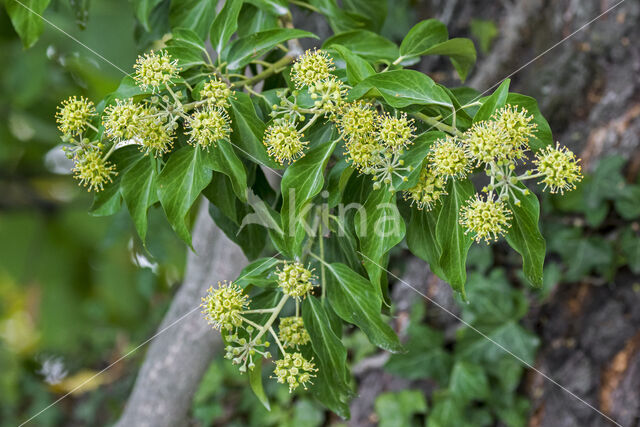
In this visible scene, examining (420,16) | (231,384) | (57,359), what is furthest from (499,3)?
(57,359)

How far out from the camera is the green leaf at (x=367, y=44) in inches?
35.3

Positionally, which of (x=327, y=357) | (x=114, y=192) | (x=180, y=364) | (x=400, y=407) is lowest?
(x=400, y=407)

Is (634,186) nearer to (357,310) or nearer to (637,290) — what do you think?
(637,290)

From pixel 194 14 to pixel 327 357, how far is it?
25.0 inches

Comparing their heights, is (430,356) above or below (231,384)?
above

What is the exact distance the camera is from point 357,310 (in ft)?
2.30

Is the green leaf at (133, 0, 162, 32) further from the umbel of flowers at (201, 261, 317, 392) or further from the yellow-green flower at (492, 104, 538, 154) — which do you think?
the yellow-green flower at (492, 104, 538, 154)

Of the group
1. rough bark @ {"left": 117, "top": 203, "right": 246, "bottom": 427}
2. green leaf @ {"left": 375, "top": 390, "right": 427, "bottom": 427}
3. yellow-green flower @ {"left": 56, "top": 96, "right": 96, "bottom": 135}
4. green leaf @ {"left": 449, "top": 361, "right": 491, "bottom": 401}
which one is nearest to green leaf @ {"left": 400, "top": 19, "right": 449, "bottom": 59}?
yellow-green flower @ {"left": 56, "top": 96, "right": 96, "bottom": 135}

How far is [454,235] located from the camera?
64cm

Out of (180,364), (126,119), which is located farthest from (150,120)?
(180,364)

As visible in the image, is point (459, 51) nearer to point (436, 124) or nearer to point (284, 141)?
point (436, 124)

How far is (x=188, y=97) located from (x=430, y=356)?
1.34 m

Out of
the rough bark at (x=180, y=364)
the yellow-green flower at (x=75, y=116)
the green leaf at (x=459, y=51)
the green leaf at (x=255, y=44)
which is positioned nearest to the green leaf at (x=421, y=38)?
the green leaf at (x=459, y=51)

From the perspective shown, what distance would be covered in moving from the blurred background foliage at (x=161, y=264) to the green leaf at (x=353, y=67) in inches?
27.4
